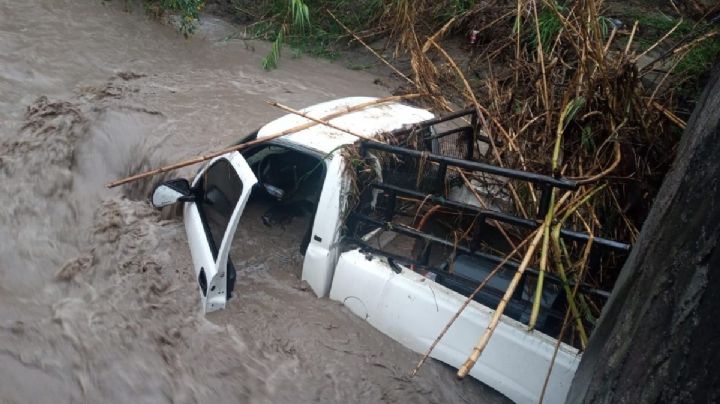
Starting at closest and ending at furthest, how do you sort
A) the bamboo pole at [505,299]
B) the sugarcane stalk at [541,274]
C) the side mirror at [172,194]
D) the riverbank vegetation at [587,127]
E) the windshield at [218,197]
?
1. the bamboo pole at [505,299]
2. the sugarcane stalk at [541,274]
3. the riverbank vegetation at [587,127]
4. the windshield at [218,197]
5. the side mirror at [172,194]

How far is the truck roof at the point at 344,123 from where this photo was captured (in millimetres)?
3502

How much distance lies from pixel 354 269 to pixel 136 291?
1.53 meters

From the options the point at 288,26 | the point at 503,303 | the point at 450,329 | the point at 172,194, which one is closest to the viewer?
the point at 503,303

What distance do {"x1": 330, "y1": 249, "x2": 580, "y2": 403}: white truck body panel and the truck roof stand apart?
663 mm

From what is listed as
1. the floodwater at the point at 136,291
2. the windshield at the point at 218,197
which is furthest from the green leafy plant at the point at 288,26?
the windshield at the point at 218,197

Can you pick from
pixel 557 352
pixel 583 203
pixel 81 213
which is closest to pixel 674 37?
pixel 583 203

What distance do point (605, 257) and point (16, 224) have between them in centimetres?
434

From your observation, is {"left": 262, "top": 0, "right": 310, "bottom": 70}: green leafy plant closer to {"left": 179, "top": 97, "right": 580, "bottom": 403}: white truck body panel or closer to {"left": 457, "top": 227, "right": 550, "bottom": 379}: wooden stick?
{"left": 179, "top": 97, "right": 580, "bottom": 403}: white truck body panel

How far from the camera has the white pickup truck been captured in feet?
9.65

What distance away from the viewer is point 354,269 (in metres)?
3.40

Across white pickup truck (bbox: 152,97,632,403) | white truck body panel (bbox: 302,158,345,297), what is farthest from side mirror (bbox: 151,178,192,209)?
white truck body panel (bbox: 302,158,345,297)

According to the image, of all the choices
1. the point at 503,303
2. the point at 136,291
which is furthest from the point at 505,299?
the point at 136,291

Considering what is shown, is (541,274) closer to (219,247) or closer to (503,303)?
(503,303)

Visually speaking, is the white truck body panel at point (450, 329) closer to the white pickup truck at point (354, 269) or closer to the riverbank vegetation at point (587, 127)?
the white pickup truck at point (354, 269)
